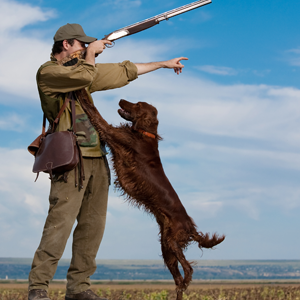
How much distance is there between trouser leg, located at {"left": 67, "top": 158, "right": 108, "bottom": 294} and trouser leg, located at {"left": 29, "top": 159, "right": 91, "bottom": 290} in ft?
0.83

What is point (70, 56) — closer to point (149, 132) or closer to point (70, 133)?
point (70, 133)

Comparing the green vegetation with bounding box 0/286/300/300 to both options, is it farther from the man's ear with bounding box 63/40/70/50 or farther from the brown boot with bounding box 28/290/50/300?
the man's ear with bounding box 63/40/70/50

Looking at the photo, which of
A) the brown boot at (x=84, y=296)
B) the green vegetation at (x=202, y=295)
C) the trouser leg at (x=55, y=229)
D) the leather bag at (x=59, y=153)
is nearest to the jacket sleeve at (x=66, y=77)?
the leather bag at (x=59, y=153)

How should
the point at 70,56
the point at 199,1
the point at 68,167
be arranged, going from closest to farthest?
the point at 68,167 < the point at 70,56 < the point at 199,1

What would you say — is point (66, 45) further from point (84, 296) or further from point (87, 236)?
point (84, 296)

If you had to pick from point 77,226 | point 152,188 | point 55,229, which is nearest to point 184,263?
point 152,188

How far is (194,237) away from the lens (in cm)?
385

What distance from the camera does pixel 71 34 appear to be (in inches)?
149

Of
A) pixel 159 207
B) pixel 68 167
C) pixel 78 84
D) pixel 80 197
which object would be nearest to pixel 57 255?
pixel 80 197

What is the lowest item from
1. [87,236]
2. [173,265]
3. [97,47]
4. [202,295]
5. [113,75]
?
[202,295]

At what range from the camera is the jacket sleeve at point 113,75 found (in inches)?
162

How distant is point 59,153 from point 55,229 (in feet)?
2.39

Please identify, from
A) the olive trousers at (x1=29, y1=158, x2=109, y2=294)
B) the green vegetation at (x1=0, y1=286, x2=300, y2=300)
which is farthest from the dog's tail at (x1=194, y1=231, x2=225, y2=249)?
the green vegetation at (x1=0, y1=286, x2=300, y2=300)

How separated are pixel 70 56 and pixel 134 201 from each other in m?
1.66
